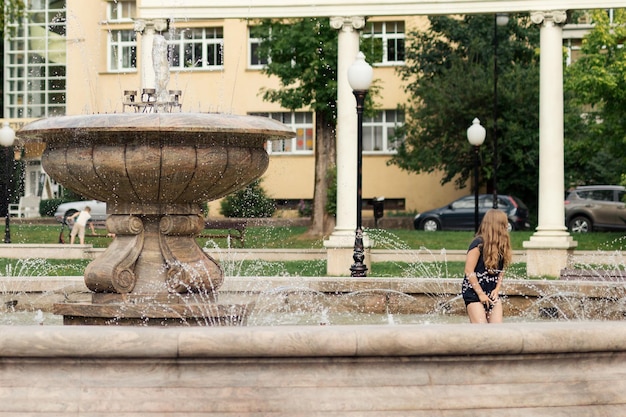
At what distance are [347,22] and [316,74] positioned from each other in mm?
10843

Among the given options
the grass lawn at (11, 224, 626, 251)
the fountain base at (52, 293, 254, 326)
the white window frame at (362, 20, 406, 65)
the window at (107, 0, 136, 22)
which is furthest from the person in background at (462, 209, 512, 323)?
the window at (107, 0, 136, 22)

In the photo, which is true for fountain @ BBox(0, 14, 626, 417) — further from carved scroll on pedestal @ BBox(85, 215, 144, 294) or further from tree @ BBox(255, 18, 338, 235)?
tree @ BBox(255, 18, 338, 235)

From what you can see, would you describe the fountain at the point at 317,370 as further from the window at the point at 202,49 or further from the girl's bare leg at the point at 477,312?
the window at the point at 202,49

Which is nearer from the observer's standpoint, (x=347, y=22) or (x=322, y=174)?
(x=347, y=22)

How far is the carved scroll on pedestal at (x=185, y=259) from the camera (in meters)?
10.4

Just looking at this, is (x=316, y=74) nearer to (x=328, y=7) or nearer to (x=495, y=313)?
(x=328, y=7)

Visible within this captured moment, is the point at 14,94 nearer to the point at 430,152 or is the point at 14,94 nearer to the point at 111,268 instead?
the point at 430,152

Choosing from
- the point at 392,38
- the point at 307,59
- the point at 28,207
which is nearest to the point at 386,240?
the point at 307,59

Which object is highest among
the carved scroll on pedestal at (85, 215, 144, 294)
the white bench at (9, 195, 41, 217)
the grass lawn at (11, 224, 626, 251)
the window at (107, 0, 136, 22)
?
the window at (107, 0, 136, 22)

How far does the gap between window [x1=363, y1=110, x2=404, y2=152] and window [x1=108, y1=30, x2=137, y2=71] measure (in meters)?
9.86

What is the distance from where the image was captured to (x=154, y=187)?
33.6 ft

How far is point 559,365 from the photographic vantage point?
756 cm

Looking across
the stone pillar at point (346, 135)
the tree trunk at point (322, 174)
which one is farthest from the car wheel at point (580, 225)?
the stone pillar at point (346, 135)

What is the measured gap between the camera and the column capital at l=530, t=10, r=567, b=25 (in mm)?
23188
